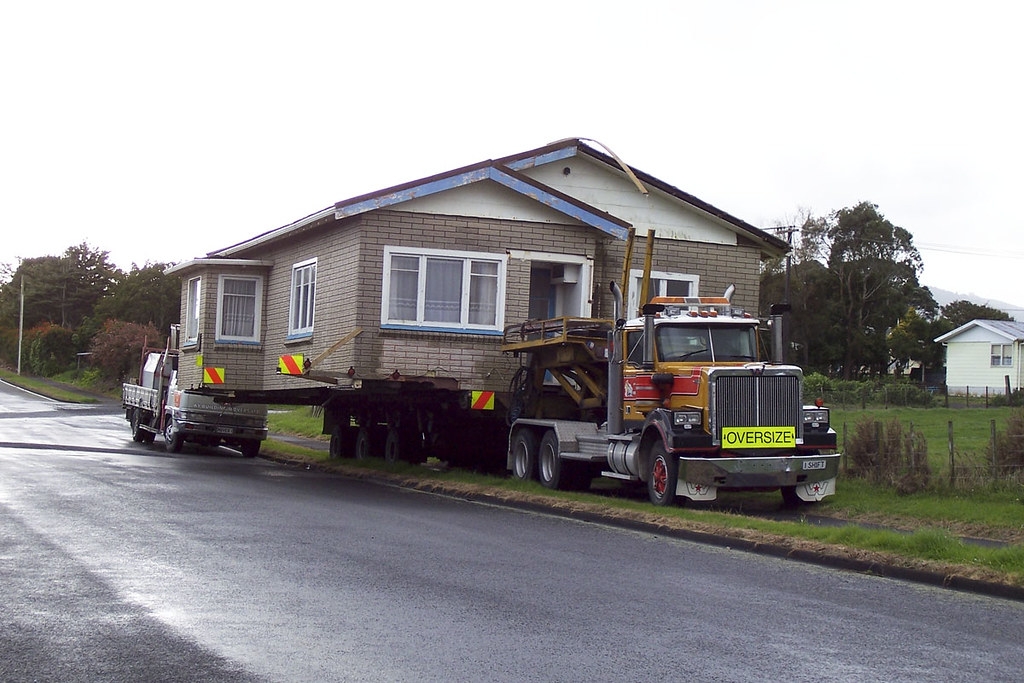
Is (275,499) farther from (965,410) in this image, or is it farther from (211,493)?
(965,410)

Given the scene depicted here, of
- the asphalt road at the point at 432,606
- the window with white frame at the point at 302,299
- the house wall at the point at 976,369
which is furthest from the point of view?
the house wall at the point at 976,369

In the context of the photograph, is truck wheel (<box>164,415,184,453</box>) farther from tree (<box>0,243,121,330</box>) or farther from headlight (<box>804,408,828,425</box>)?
tree (<box>0,243,121,330</box>)

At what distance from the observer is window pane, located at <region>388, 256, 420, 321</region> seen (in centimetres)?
2120

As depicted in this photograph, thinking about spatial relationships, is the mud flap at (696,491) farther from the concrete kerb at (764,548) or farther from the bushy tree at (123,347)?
the bushy tree at (123,347)

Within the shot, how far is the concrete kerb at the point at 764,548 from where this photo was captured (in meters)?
10.6

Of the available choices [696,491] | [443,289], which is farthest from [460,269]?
[696,491]

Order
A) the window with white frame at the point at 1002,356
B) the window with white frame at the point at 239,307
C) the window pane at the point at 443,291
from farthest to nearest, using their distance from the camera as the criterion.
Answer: the window with white frame at the point at 1002,356
the window with white frame at the point at 239,307
the window pane at the point at 443,291

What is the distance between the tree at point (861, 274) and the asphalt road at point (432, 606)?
57596 millimetres

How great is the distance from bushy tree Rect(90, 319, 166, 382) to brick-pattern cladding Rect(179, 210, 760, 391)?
42.3 m

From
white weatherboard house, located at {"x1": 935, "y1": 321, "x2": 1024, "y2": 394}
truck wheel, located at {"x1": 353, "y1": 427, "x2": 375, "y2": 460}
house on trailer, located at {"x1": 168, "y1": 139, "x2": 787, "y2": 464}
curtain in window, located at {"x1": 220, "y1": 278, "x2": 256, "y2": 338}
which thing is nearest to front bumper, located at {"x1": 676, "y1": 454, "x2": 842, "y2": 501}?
house on trailer, located at {"x1": 168, "y1": 139, "x2": 787, "y2": 464}

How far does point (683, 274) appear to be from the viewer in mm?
24109

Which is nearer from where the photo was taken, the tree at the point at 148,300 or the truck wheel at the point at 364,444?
the truck wheel at the point at 364,444

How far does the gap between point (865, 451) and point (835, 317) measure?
52880 millimetres

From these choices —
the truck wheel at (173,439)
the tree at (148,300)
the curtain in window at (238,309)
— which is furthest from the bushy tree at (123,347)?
the curtain in window at (238,309)
